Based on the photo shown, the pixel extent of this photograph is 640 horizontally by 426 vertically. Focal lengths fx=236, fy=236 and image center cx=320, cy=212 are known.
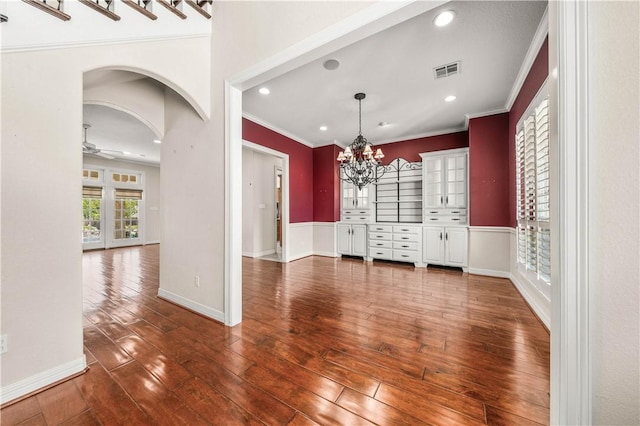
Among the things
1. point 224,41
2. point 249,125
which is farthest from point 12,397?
point 249,125

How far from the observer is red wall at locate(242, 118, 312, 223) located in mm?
4711

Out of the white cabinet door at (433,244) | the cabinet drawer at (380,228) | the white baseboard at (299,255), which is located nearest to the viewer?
the white cabinet door at (433,244)

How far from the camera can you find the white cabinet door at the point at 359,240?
5566mm

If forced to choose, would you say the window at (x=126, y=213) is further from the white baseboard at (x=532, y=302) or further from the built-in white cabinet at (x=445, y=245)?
the white baseboard at (x=532, y=302)

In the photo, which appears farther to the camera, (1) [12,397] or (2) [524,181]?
(2) [524,181]

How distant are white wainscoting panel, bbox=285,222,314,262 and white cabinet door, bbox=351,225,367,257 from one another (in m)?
1.12

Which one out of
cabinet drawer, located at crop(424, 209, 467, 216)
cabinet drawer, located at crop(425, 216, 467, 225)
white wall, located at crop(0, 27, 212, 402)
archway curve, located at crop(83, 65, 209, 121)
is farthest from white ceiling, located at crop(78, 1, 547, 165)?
cabinet drawer, located at crop(425, 216, 467, 225)

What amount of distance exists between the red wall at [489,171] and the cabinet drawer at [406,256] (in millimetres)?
1198

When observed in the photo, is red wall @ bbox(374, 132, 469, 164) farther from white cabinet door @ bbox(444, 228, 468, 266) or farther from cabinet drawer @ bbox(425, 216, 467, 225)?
white cabinet door @ bbox(444, 228, 468, 266)

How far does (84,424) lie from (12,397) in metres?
0.62

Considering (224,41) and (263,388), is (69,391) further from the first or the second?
(224,41)

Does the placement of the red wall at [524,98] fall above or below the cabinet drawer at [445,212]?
above

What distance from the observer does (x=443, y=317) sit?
252 cm

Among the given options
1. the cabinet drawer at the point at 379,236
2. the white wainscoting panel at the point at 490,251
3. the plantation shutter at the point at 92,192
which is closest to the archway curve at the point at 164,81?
the cabinet drawer at the point at 379,236
